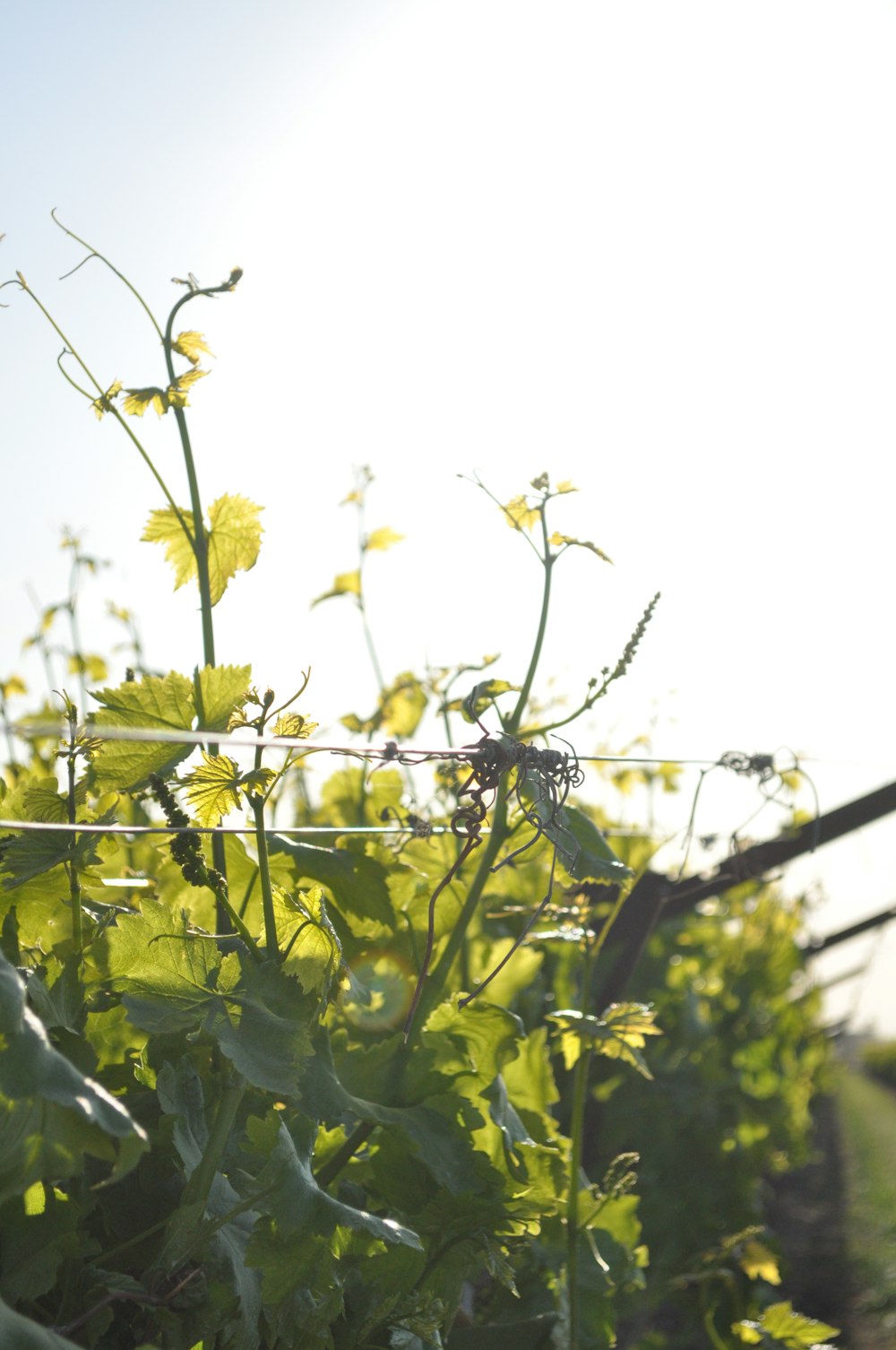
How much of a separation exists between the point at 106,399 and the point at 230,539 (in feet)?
0.81

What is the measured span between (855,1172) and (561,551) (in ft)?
40.8

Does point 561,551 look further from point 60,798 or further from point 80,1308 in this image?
point 80,1308

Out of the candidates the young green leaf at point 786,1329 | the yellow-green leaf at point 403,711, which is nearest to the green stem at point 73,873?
the yellow-green leaf at point 403,711

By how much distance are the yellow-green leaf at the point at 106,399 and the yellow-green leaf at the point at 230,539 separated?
7.4 inches

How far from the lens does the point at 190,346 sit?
1.54 meters

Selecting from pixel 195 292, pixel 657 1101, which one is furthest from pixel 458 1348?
pixel 657 1101

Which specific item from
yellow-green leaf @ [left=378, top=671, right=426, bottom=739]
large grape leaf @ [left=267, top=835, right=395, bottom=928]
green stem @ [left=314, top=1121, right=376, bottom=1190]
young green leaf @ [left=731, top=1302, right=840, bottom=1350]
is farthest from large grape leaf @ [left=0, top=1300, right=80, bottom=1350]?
young green leaf @ [left=731, top=1302, right=840, bottom=1350]

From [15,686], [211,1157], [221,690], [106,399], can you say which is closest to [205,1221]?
[211,1157]

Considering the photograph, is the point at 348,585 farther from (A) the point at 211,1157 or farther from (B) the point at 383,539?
(A) the point at 211,1157

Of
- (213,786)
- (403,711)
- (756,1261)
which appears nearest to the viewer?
(213,786)

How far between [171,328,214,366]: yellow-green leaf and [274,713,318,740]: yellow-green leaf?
55 centimetres

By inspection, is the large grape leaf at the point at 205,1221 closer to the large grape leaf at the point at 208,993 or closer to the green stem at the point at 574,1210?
the large grape leaf at the point at 208,993

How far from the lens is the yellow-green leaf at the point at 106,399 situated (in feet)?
5.01

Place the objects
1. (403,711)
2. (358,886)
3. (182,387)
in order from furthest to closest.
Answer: (403,711)
(358,886)
(182,387)
